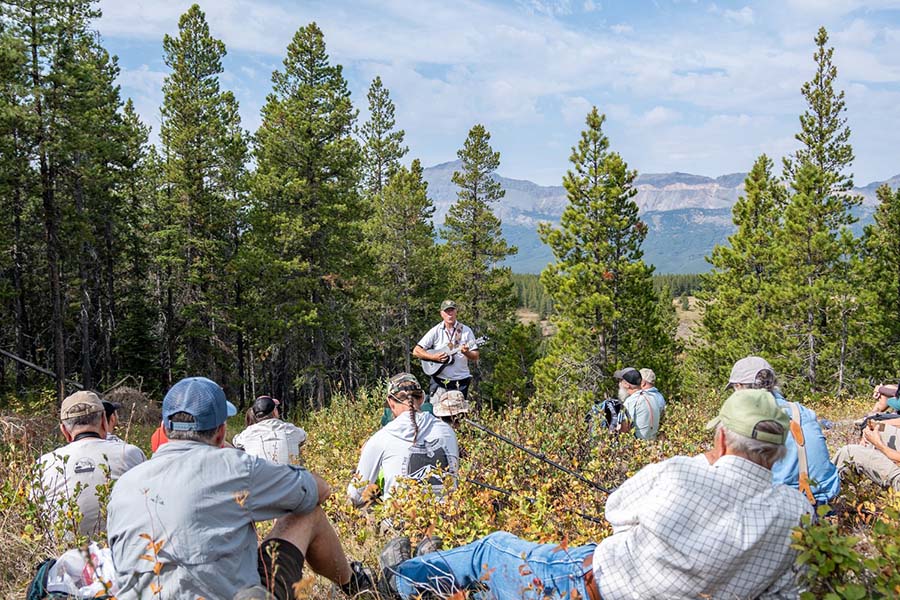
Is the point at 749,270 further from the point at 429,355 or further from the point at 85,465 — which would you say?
the point at 85,465

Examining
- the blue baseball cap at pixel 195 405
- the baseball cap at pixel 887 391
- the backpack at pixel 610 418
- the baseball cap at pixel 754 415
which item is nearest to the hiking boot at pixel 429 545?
the blue baseball cap at pixel 195 405

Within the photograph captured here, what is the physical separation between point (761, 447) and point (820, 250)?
2411 centimetres

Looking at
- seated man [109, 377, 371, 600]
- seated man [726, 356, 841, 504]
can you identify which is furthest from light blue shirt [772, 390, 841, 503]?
seated man [109, 377, 371, 600]

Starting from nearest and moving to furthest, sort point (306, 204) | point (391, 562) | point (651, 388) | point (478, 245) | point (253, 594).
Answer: point (253, 594) < point (391, 562) < point (651, 388) < point (306, 204) < point (478, 245)

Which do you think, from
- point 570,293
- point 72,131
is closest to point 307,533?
point 72,131

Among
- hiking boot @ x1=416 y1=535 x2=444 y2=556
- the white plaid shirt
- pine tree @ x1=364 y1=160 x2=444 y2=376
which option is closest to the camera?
the white plaid shirt

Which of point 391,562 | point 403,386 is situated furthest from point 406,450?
point 391,562

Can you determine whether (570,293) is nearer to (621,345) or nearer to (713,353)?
(621,345)

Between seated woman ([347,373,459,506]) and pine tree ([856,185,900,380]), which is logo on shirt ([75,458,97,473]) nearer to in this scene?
seated woman ([347,373,459,506])

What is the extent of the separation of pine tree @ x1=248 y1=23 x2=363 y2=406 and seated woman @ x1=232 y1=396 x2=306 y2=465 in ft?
53.1

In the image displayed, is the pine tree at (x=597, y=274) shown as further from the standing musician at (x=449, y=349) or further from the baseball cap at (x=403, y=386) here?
the baseball cap at (x=403, y=386)

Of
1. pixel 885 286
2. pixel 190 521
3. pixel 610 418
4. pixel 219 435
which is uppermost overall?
pixel 219 435

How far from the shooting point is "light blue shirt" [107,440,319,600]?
2422 mm

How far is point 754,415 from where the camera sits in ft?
8.38
